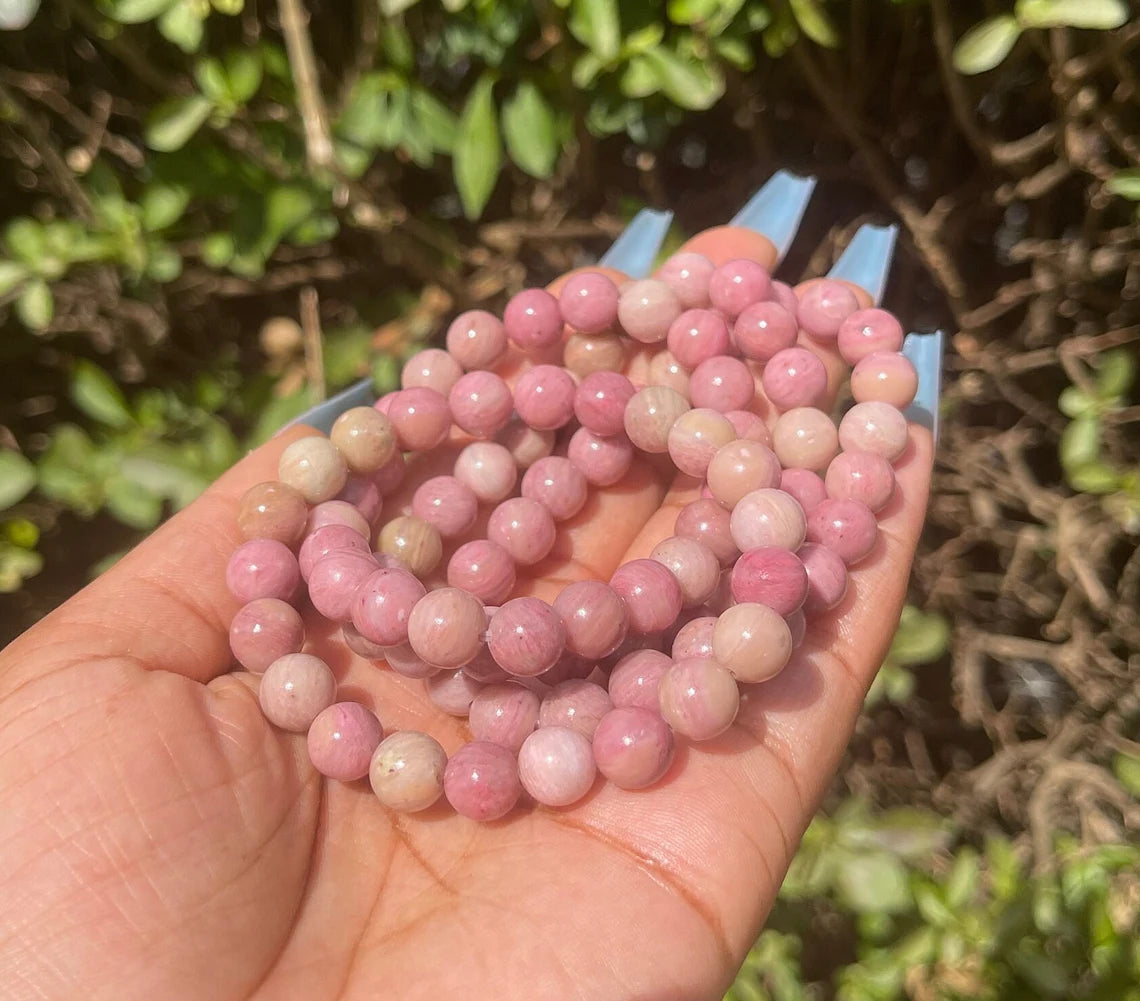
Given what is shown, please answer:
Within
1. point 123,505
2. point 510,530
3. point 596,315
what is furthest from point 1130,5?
point 123,505

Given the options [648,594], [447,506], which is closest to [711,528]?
[648,594]

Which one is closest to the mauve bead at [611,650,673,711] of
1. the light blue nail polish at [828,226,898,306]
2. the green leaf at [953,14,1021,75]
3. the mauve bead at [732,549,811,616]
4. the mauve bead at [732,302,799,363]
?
the mauve bead at [732,549,811,616]

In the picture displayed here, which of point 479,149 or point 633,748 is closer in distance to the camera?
point 633,748

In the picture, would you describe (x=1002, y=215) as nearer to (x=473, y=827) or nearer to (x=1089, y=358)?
(x=1089, y=358)

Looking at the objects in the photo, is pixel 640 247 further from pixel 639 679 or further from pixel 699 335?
pixel 639 679

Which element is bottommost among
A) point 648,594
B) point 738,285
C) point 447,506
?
point 648,594

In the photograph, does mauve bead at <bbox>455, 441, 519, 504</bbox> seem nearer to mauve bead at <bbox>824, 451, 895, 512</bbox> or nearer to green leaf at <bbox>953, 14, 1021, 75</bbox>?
mauve bead at <bbox>824, 451, 895, 512</bbox>

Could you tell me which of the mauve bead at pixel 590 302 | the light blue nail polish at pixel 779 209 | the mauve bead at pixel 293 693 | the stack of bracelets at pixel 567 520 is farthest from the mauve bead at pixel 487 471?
the light blue nail polish at pixel 779 209
